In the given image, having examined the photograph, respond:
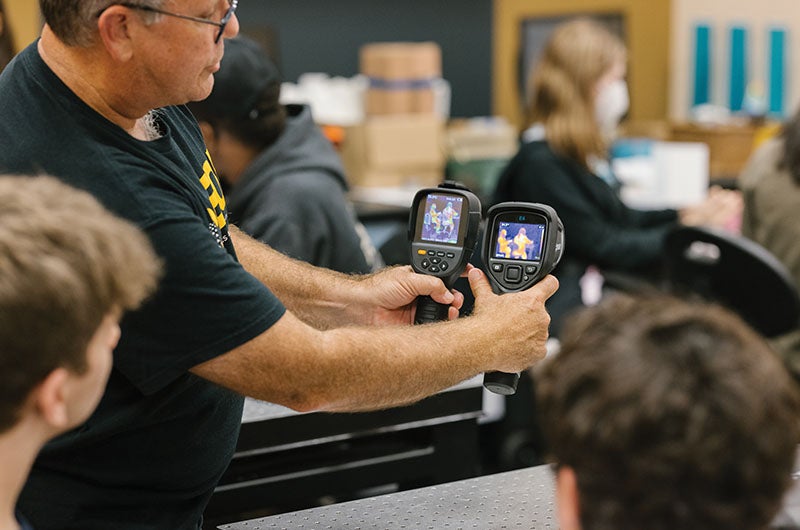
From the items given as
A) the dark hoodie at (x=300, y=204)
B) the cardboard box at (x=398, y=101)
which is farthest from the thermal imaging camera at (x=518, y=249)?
the cardboard box at (x=398, y=101)

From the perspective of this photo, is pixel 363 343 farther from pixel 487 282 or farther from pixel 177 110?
pixel 177 110

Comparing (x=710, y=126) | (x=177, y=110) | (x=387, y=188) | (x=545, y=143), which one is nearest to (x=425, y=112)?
(x=387, y=188)

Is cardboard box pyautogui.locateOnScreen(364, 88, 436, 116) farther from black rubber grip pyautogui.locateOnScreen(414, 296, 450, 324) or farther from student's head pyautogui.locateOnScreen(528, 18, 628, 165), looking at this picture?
black rubber grip pyautogui.locateOnScreen(414, 296, 450, 324)

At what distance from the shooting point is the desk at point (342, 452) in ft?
7.65

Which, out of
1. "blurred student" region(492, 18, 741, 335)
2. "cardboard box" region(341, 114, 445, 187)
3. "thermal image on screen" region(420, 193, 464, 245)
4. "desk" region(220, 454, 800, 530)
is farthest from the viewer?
"cardboard box" region(341, 114, 445, 187)

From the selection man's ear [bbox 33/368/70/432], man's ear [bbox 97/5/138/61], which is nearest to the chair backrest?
man's ear [bbox 97/5/138/61]

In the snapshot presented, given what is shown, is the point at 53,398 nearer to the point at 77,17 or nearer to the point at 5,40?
the point at 77,17

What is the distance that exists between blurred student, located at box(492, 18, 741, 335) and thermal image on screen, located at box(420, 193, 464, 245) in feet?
6.41

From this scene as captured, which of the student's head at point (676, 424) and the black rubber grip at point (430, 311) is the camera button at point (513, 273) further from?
the student's head at point (676, 424)

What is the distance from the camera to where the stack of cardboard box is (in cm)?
563

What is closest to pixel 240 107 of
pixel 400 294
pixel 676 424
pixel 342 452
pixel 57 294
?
pixel 342 452

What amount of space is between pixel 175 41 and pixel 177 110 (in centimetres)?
29

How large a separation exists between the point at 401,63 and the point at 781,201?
9.24 ft

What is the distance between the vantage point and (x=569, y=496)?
103 centimetres
